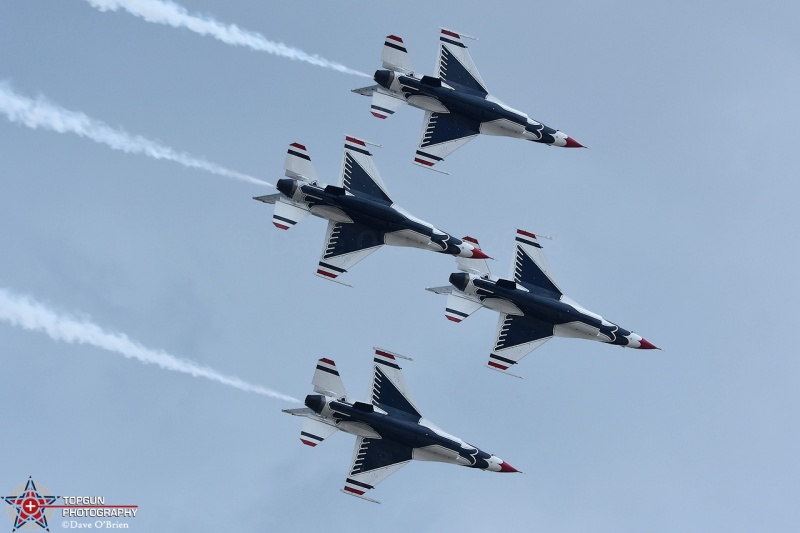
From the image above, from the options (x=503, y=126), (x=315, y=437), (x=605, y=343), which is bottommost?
(x=315, y=437)

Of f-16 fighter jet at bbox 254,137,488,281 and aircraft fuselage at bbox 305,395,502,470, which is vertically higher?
f-16 fighter jet at bbox 254,137,488,281

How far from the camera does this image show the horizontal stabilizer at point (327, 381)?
17138cm

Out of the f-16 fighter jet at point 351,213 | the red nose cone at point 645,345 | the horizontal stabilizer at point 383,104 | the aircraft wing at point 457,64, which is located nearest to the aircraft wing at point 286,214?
the f-16 fighter jet at point 351,213

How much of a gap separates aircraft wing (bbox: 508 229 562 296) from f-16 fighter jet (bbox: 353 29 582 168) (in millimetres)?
9864

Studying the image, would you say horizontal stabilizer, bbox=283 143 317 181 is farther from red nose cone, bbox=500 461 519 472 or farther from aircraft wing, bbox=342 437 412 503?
red nose cone, bbox=500 461 519 472

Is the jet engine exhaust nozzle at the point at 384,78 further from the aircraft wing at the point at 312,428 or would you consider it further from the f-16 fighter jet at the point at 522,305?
the aircraft wing at the point at 312,428

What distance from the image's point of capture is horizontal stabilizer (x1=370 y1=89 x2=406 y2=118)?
584 feet

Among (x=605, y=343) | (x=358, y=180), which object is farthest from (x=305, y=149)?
(x=605, y=343)

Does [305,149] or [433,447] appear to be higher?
[305,149]

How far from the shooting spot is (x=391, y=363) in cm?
17300

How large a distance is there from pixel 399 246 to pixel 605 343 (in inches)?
721

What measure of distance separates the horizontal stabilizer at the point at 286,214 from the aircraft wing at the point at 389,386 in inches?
468

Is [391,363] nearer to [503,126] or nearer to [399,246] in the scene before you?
[399,246]

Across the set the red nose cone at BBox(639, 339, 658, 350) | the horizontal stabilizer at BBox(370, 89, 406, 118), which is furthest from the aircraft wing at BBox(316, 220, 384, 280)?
the red nose cone at BBox(639, 339, 658, 350)
